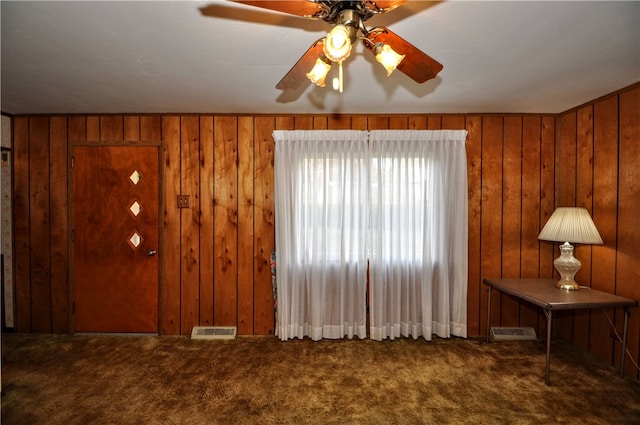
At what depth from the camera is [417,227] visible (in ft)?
10.3

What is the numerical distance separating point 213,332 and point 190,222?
117 centimetres

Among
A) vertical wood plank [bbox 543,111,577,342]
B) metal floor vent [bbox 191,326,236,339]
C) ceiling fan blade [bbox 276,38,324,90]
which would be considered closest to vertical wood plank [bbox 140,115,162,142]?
metal floor vent [bbox 191,326,236,339]

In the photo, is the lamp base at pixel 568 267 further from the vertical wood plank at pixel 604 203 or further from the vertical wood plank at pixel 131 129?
the vertical wood plank at pixel 131 129

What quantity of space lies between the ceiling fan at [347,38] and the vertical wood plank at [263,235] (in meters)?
1.80

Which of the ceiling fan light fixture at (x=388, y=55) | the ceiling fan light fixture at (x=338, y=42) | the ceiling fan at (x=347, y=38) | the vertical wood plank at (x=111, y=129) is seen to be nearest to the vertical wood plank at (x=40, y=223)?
the vertical wood plank at (x=111, y=129)

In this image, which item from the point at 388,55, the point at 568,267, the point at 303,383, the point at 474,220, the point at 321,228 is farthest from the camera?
the point at 474,220

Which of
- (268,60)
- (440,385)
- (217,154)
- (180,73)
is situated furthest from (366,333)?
(180,73)

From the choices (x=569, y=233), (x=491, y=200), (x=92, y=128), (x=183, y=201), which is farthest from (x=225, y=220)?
(x=569, y=233)

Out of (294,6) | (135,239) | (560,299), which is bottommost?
(560,299)

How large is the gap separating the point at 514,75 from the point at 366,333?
8.61 feet

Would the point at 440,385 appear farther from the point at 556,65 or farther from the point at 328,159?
the point at 556,65

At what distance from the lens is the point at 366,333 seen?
10.3 feet

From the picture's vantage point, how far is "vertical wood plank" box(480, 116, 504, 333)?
10.5 ft

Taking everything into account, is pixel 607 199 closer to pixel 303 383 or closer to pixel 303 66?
pixel 303 66
